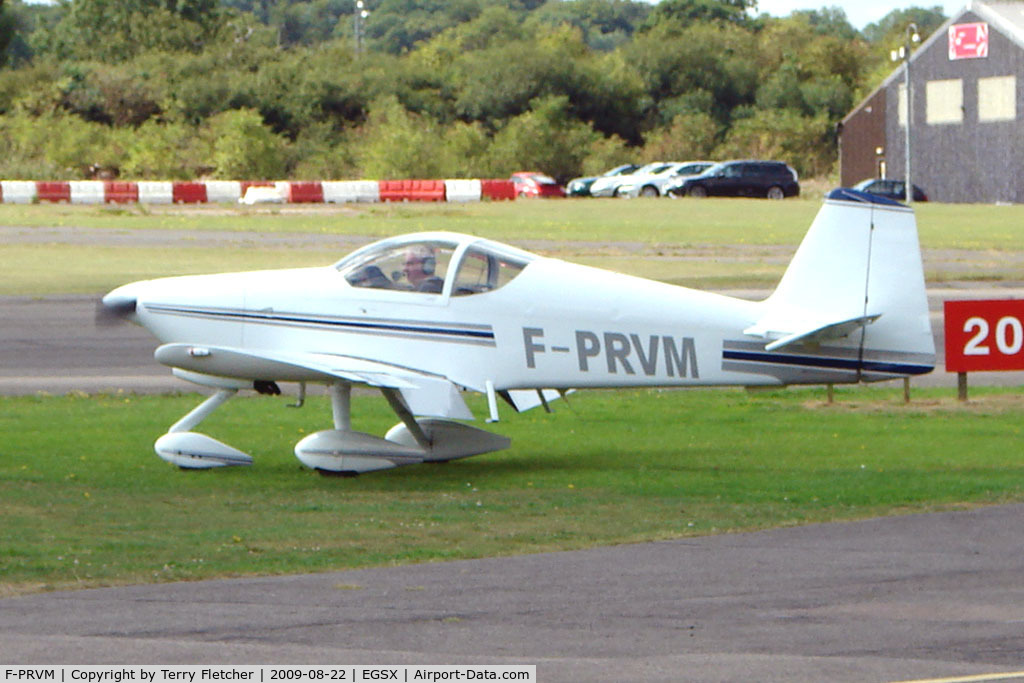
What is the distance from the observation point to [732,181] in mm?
65875

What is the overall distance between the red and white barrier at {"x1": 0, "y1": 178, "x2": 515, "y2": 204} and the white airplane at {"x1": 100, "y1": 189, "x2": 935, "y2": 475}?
44.2 metres

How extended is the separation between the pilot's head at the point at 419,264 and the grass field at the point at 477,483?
170 cm

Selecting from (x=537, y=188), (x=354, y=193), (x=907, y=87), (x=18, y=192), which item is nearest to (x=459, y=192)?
(x=354, y=193)

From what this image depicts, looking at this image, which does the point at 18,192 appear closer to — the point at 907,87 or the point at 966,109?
the point at 907,87

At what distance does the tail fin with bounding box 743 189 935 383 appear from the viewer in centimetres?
1230

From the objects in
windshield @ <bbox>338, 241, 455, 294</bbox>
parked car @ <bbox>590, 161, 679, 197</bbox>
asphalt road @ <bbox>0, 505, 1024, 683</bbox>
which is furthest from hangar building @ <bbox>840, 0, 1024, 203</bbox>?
asphalt road @ <bbox>0, 505, 1024, 683</bbox>

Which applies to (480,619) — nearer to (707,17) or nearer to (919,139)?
(919,139)

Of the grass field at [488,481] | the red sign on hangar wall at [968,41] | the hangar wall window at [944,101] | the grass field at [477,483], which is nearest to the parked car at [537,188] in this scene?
the hangar wall window at [944,101]

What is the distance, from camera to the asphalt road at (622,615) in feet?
22.2

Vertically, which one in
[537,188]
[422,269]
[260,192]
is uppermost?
[260,192]

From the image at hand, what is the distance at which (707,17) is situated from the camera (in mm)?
134375

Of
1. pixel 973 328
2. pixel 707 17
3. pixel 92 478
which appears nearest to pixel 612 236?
pixel 973 328

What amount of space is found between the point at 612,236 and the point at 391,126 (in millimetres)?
34342

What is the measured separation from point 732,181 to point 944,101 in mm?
10835
